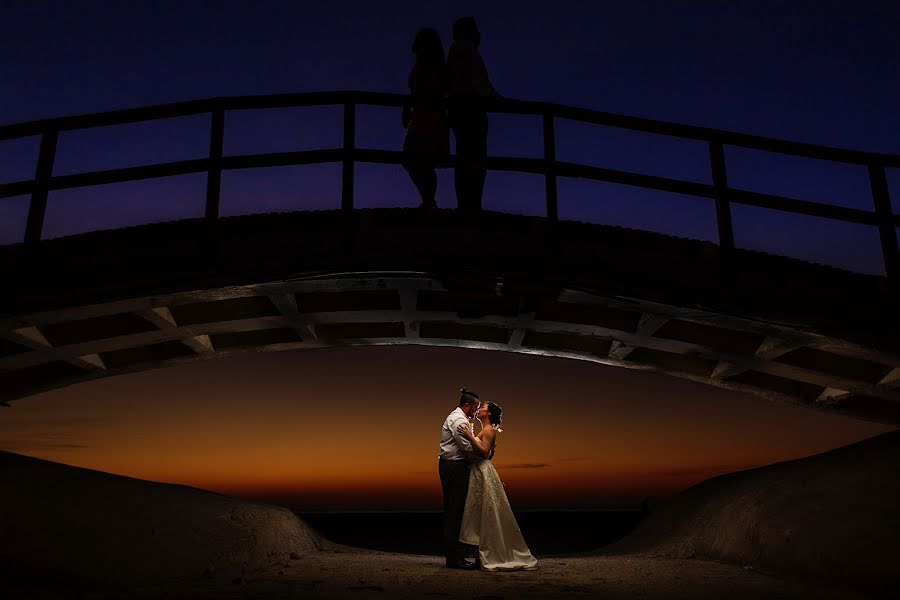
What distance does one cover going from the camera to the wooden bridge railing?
5.91 metres

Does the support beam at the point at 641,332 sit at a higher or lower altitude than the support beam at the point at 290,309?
lower

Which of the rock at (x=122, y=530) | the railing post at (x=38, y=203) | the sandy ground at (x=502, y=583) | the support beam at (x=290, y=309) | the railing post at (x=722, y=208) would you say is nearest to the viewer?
the sandy ground at (x=502, y=583)

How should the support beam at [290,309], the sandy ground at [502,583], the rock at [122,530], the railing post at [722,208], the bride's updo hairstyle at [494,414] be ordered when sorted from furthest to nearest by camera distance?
the support beam at [290,309], the bride's updo hairstyle at [494,414], the railing post at [722,208], the rock at [122,530], the sandy ground at [502,583]

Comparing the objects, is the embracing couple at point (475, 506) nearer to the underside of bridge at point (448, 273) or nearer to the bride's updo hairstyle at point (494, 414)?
the bride's updo hairstyle at point (494, 414)

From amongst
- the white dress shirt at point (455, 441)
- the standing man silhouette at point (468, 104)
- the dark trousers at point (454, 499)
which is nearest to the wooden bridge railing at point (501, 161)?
the standing man silhouette at point (468, 104)

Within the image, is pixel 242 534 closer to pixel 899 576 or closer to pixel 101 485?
pixel 101 485

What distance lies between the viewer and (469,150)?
670cm

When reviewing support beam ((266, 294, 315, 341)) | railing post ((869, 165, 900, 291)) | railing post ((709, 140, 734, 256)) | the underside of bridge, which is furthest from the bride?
railing post ((869, 165, 900, 291))

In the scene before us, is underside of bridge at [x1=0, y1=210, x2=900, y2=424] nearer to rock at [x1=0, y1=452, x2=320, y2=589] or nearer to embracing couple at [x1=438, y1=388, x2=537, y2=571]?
embracing couple at [x1=438, y1=388, x2=537, y2=571]

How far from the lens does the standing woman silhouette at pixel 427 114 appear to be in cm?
644

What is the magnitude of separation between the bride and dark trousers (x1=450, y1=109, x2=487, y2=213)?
2.20 meters

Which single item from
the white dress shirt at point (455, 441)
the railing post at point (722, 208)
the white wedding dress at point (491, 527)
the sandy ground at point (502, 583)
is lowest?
the sandy ground at point (502, 583)

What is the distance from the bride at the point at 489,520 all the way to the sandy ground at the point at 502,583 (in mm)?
257

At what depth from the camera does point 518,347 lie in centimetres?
867
